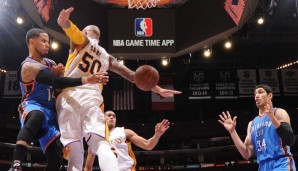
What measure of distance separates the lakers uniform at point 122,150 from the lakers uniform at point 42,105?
215 cm

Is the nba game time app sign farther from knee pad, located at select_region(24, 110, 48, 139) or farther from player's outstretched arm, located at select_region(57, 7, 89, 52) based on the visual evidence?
knee pad, located at select_region(24, 110, 48, 139)

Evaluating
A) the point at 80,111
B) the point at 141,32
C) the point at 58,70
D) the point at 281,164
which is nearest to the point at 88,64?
the point at 58,70

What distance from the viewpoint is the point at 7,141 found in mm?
18312

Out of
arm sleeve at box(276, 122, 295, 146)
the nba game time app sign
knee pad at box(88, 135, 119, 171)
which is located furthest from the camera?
the nba game time app sign

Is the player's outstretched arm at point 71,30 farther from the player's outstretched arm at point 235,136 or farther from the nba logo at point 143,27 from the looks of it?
the nba logo at point 143,27

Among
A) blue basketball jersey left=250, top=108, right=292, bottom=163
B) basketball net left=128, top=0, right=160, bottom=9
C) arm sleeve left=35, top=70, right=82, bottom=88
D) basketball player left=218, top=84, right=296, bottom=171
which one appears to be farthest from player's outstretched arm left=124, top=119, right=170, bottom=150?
basketball net left=128, top=0, right=160, bottom=9

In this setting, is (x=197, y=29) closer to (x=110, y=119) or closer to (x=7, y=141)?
(x=110, y=119)

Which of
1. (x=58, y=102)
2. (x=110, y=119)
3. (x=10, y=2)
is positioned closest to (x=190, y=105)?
(x=10, y=2)

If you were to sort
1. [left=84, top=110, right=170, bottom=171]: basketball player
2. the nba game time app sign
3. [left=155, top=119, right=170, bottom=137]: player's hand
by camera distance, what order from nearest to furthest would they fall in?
1. [left=155, top=119, right=170, bottom=137]: player's hand
2. [left=84, top=110, right=170, bottom=171]: basketball player
3. the nba game time app sign

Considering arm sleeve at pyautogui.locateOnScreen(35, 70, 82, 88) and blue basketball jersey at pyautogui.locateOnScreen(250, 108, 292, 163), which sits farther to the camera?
blue basketball jersey at pyautogui.locateOnScreen(250, 108, 292, 163)

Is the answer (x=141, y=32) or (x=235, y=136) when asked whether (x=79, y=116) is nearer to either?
(x=235, y=136)

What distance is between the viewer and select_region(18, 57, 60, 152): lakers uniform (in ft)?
13.1

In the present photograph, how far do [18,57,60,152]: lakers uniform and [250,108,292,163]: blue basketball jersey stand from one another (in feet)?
9.24

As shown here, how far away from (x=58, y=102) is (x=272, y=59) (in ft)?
52.0
